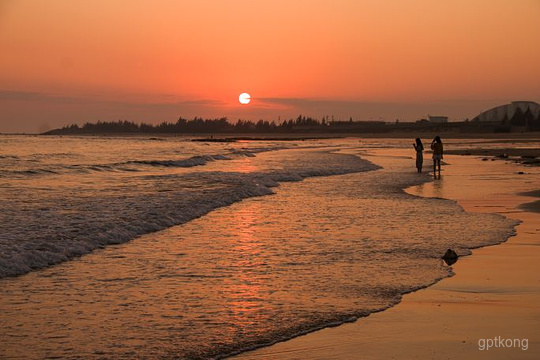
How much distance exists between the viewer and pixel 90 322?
8078 millimetres

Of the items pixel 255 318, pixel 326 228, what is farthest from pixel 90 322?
pixel 326 228

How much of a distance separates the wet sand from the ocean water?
13.0 inches

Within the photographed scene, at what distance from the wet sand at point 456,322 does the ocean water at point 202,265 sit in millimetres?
330

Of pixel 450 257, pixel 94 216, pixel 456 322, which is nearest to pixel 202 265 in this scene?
pixel 450 257

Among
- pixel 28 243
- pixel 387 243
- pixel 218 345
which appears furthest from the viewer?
pixel 387 243

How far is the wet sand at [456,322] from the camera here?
6.96 metres

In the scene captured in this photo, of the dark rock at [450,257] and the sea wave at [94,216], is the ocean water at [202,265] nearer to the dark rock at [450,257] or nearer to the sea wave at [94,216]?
the sea wave at [94,216]

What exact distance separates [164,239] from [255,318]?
669cm

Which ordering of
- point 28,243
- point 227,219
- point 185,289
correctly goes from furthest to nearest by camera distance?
point 227,219 < point 28,243 < point 185,289

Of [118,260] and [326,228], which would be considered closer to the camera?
[118,260]

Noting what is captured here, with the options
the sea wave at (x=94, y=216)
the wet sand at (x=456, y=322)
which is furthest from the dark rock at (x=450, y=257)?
the sea wave at (x=94, y=216)

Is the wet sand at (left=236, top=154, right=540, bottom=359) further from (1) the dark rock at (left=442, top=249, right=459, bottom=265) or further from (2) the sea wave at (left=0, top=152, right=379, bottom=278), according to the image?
(2) the sea wave at (left=0, top=152, right=379, bottom=278)

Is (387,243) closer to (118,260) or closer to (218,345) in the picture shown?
(118,260)

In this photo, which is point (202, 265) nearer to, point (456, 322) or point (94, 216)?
point (456, 322)
